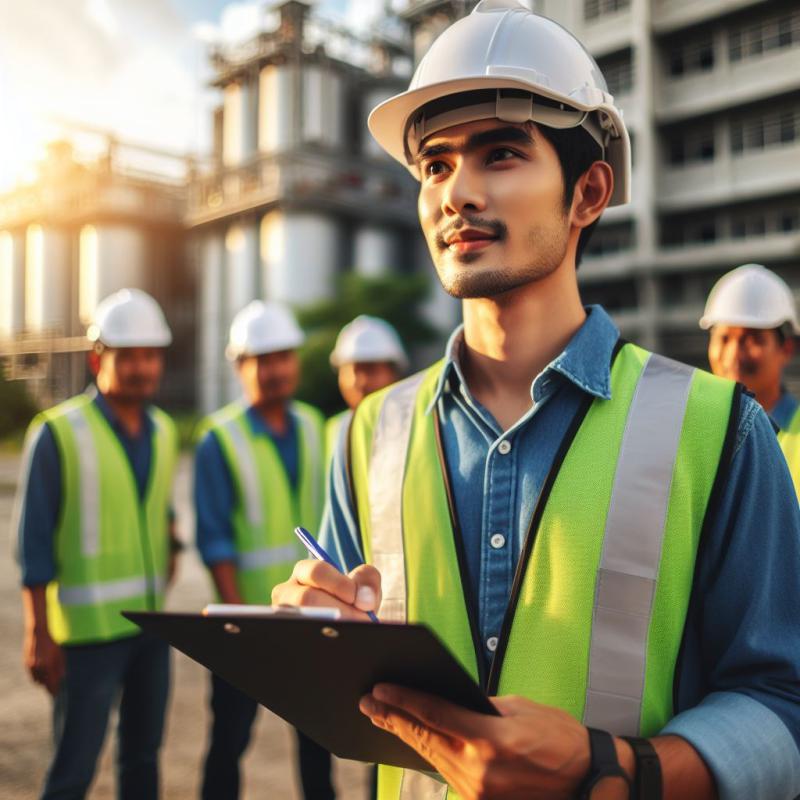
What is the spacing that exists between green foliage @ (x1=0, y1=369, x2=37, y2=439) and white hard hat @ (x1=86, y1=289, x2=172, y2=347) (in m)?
27.1

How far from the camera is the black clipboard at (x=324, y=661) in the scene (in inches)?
39.5

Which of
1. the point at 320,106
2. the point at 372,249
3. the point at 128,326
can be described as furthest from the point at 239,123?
the point at 128,326

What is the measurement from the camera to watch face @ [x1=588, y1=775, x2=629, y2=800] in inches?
45.5

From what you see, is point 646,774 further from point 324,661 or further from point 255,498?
point 255,498

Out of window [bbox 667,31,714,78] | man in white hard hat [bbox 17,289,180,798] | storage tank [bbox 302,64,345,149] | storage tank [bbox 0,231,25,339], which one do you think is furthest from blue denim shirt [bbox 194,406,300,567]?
storage tank [bbox 0,231,25,339]

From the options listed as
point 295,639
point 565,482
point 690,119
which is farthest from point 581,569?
point 690,119

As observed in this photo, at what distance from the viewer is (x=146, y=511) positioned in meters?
3.89

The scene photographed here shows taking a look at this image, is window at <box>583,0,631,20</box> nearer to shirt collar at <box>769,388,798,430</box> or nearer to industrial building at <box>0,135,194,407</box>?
industrial building at <box>0,135,194,407</box>

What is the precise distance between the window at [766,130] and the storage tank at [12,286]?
1356 inches

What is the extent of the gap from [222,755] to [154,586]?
2.68ft

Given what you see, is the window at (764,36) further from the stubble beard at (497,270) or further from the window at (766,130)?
the stubble beard at (497,270)

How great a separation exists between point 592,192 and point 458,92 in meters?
0.34

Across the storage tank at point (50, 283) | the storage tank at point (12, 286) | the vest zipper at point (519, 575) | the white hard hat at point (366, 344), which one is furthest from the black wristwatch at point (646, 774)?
the storage tank at point (12, 286)

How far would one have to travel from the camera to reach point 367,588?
4.32ft
